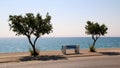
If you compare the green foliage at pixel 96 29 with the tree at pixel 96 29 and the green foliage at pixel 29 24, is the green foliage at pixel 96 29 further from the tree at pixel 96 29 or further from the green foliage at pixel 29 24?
the green foliage at pixel 29 24

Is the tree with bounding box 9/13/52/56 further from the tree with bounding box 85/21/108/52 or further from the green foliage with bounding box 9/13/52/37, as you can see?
the tree with bounding box 85/21/108/52

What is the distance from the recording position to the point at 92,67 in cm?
1747

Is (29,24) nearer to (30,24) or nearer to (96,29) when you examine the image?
(30,24)

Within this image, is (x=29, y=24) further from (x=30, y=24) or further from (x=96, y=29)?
(x=96, y=29)

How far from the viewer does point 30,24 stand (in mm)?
27484

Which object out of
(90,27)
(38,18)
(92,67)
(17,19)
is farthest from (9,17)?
(92,67)

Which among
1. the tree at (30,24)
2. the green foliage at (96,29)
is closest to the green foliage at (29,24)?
the tree at (30,24)

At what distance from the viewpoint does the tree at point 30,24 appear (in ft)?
89.5

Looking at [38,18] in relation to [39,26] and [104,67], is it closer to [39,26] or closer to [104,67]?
[39,26]

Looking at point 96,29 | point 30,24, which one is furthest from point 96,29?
point 30,24

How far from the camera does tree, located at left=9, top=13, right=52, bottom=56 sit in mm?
27281

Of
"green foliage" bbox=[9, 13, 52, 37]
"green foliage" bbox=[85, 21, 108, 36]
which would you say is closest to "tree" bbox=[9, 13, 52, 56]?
"green foliage" bbox=[9, 13, 52, 37]

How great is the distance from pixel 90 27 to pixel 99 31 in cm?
113

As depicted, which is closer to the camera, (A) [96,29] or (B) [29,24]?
(B) [29,24]
